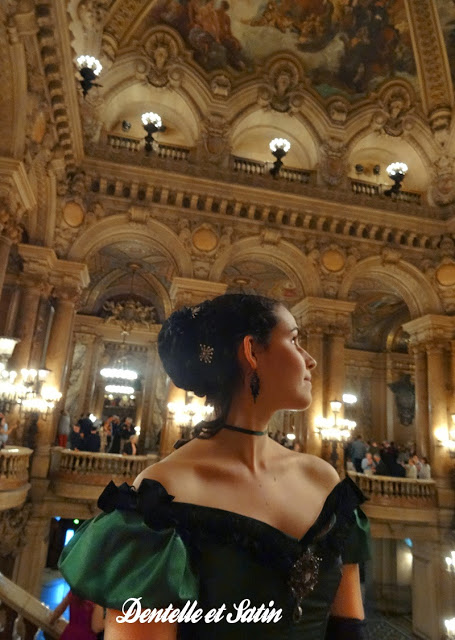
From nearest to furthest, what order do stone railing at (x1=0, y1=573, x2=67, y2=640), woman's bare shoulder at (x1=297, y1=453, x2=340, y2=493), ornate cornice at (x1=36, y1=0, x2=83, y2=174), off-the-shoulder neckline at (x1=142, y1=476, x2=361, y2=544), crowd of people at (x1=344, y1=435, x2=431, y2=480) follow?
off-the-shoulder neckline at (x1=142, y1=476, x2=361, y2=544) → woman's bare shoulder at (x1=297, y1=453, x2=340, y2=493) → stone railing at (x1=0, y1=573, x2=67, y2=640) → ornate cornice at (x1=36, y1=0, x2=83, y2=174) → crowd of people at (x1=344, y1=435, x2=431, y2=480)

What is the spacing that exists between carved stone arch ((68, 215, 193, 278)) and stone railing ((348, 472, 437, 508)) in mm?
7761

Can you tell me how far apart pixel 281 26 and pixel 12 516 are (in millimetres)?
15961

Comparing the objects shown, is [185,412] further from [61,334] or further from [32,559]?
[32,559]

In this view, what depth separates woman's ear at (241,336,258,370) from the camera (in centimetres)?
141

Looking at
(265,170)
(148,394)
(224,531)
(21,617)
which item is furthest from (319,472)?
(148,394)

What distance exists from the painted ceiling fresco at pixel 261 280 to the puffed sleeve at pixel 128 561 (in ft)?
49.2

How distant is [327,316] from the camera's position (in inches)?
533

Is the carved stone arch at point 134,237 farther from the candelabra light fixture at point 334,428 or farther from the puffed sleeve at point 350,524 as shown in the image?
the puffed sleeve at point 350,524

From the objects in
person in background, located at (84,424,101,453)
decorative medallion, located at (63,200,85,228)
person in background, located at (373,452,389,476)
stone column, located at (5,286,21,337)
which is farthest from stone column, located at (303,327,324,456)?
stone column, located at (5,286,21,337)

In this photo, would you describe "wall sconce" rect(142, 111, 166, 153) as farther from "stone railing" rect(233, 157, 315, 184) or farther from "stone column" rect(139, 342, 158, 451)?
"stone column" rect(139, 342, 158, 451)

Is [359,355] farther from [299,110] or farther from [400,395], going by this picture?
[299,110]

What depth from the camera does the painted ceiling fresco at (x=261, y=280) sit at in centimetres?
1647

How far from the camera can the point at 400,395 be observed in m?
19.6

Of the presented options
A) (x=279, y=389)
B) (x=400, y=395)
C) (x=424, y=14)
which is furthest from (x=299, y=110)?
(x=279, y=389)
